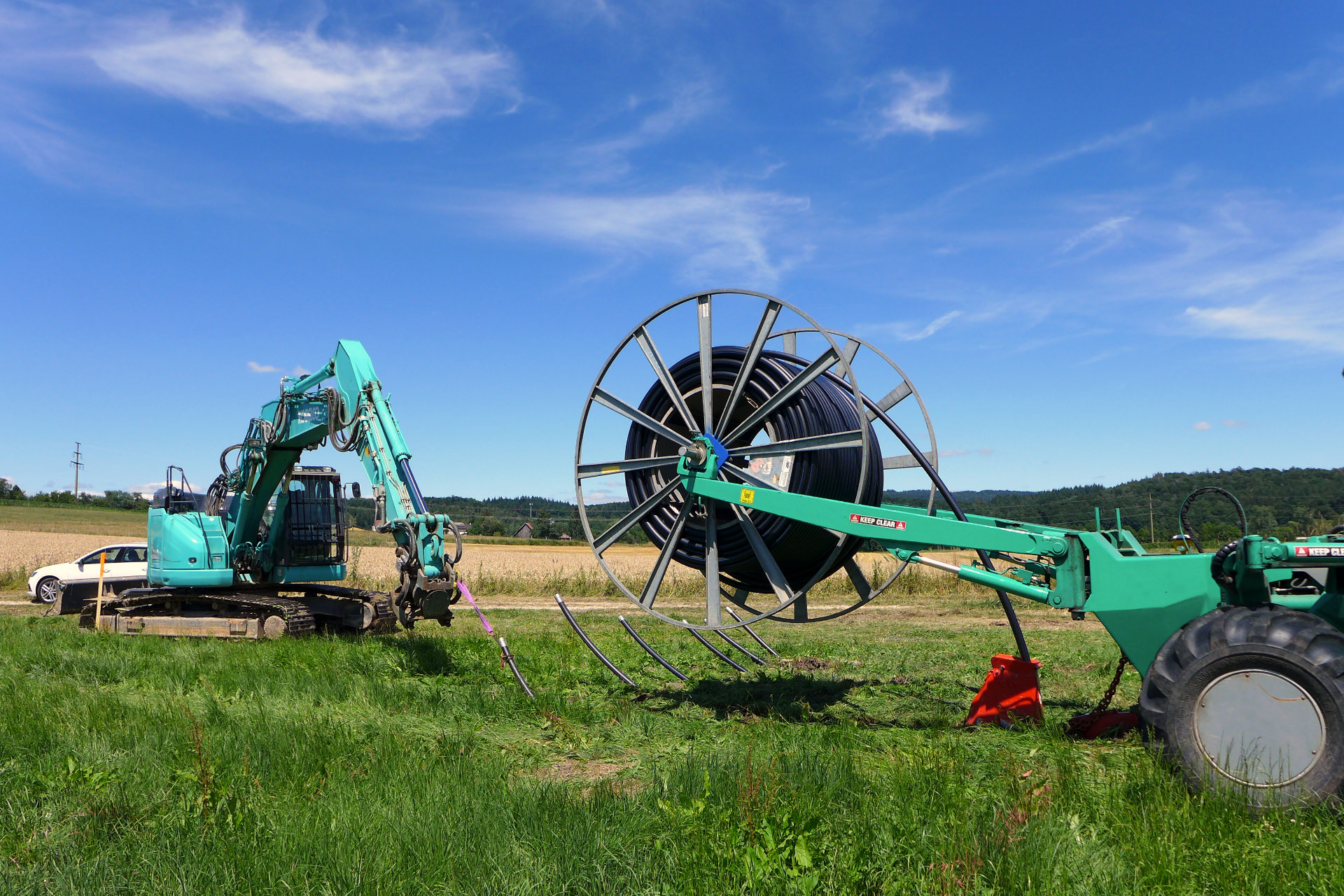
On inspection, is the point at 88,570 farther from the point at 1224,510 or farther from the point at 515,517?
the point at 515,517

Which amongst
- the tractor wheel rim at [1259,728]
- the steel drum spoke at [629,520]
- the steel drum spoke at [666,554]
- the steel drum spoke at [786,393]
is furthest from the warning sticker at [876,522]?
the tractor wheel rim at [1259,728]

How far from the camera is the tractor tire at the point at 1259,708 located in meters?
5.66

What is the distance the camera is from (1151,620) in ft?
22.9

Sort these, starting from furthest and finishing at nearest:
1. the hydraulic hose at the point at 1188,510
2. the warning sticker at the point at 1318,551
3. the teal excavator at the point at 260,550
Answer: the teal excavator at the point at 260,550, the hydraulic hose at the point at 1188,510, the warning sticker at the point at 1318,551

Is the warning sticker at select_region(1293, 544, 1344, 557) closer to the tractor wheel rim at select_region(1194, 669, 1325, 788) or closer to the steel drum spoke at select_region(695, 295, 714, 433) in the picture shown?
the tractor wheel rim at select_region(1194, 669, 1325, 788)

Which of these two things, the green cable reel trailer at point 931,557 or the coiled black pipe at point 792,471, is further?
the coiled black pipe at point 792,471

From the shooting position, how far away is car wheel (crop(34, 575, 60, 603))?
26500 mm

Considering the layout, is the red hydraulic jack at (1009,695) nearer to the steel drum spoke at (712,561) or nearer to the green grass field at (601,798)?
the green grass field at (601,798)

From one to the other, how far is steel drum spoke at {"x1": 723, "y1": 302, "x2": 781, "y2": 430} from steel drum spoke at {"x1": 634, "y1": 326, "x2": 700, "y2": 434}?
369 mm

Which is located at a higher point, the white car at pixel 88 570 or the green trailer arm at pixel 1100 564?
the green trailer arm at pixel 1100 564

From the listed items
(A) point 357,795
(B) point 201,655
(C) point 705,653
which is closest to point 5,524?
(B) point 201,655

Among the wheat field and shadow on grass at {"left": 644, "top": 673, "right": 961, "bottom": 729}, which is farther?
the wheat field

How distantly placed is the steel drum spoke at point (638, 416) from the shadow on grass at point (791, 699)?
2914 millimetres

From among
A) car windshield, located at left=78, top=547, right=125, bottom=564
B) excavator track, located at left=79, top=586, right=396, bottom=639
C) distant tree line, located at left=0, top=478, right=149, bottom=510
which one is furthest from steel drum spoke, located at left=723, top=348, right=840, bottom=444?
distant tree line, located at left=0, top=478, right=149, bottom=510
